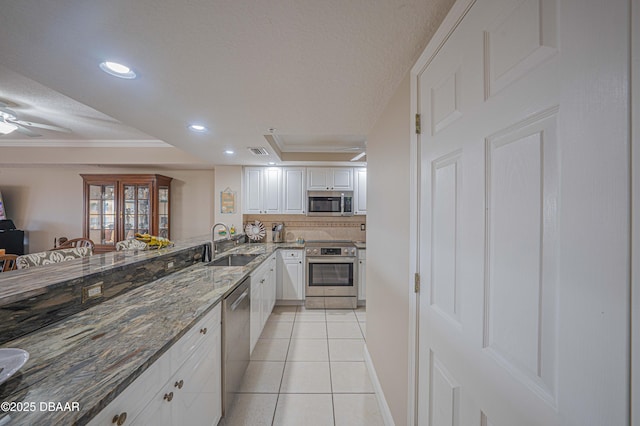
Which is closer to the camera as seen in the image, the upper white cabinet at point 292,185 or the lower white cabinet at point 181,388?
the lower white cabinet at point 181,388

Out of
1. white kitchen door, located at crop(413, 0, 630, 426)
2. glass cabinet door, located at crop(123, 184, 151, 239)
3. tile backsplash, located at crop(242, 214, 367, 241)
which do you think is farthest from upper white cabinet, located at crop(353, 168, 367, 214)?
glass cabinet door, located at crop(123, 184, 151, 239)

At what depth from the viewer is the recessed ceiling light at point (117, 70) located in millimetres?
1236

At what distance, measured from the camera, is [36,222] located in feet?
15.1

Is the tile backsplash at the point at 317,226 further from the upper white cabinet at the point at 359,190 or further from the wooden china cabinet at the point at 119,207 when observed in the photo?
the wooden china cabinet at the point at 119,207

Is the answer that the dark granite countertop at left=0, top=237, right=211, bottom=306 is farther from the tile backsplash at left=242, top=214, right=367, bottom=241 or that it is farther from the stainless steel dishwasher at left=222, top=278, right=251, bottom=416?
the tile backsplash at left=242, top=214, right=367, bottom=241

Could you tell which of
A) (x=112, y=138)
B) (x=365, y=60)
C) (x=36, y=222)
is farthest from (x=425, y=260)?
(x=36, y=222)

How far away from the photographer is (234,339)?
174 cm

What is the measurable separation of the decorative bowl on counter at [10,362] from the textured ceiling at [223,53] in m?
1.30

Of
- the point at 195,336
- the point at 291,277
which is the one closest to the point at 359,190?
the point at 291,277

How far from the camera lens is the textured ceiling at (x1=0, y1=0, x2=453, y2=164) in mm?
905

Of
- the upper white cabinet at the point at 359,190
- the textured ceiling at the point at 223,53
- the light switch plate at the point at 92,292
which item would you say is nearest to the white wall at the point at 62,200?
the textured ceiling at the point at 223,53

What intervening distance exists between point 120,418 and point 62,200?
609cm

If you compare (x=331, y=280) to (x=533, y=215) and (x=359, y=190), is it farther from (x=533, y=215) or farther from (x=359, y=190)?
(x=533, y=215)

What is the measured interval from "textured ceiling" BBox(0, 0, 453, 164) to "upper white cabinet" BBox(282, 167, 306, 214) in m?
1.96
